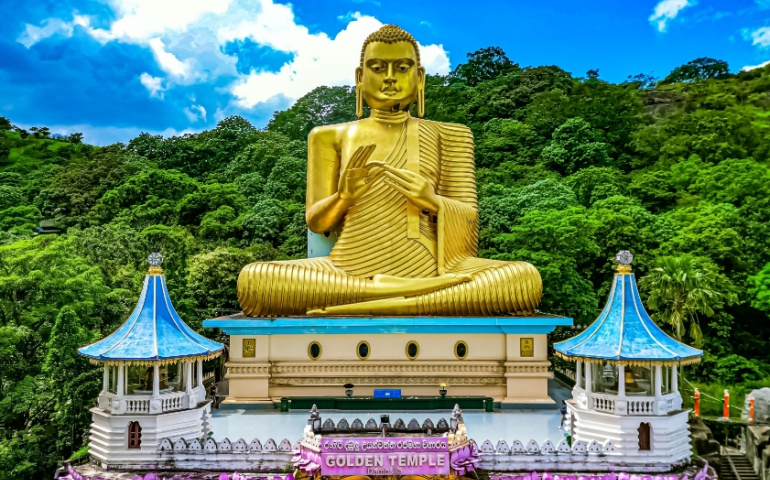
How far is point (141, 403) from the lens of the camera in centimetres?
1089

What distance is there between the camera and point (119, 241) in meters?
22.7

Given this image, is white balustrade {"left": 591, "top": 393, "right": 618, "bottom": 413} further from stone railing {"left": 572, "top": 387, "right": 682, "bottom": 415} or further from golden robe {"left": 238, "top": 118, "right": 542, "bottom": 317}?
golden robe {"left": 238, "top": 118, "right": 542, "bottom": 317}

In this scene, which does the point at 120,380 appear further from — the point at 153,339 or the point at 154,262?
the point at 154,262

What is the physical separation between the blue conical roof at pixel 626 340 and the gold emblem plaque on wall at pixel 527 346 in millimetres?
2401

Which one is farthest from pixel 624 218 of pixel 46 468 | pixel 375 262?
pixel 46 468

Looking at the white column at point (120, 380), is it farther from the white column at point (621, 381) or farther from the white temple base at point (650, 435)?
the white column at point (621, 381)

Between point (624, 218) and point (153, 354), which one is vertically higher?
point (624, 218)

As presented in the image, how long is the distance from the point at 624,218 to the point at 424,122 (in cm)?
921

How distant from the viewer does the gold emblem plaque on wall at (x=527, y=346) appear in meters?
14.3

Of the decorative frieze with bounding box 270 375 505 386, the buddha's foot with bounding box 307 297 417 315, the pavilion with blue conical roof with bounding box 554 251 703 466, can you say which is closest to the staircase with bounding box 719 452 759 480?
the pavilion with blue conical roof with bounding box 554 251 703 466

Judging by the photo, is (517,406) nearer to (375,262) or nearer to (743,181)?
(375,262)

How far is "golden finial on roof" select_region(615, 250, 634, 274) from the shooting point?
11553mm

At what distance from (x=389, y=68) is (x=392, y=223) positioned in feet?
11.5

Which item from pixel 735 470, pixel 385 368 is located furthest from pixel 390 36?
pixel 735 470
